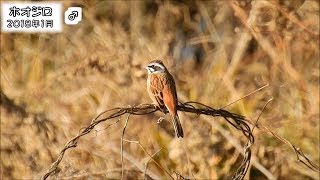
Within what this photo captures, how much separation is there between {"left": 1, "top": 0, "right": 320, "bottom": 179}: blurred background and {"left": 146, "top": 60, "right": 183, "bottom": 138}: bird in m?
0.78

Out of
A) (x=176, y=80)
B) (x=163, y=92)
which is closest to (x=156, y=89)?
(x=163, y=92)

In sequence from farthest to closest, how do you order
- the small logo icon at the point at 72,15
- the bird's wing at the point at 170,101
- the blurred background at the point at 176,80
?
the small logo icon at the point at 72,15
the blurred background at the point at 176,80
the bird's wing at the point at 170,101

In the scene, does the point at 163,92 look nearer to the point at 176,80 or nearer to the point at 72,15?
the point at 72,15

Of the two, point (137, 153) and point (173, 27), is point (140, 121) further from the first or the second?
point (173, 27)

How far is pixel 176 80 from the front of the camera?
17.0 feet

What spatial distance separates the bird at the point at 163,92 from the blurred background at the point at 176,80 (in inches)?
30.9

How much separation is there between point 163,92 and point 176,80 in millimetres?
2190

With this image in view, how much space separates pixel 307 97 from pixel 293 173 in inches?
24.6

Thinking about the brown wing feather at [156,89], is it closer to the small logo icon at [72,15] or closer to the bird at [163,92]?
the bird at [163,92]

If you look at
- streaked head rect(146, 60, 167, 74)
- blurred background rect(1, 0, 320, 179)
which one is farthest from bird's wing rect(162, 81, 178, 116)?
blurred background rect(1, 0, 320, 179)

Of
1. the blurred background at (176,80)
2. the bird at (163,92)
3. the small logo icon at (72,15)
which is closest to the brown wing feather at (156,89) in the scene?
the bird at (163,92)

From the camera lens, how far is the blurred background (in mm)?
4484

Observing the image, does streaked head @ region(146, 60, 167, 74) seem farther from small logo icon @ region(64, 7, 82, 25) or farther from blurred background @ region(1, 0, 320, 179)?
small logo icon @ region(64, 7, 82, 25)

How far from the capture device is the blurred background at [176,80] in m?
4.48
